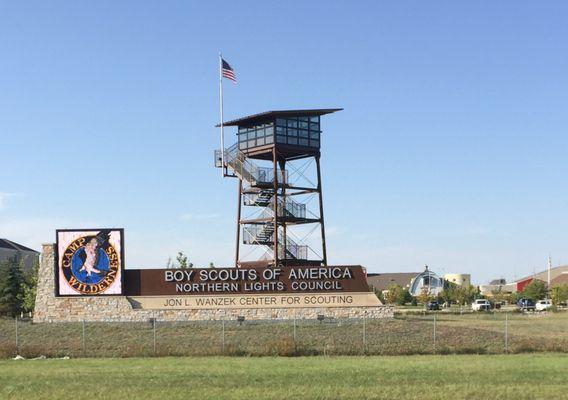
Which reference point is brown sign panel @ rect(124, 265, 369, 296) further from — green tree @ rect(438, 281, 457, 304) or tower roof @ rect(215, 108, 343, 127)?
green tree @ rect(438, 281, 457, 304)

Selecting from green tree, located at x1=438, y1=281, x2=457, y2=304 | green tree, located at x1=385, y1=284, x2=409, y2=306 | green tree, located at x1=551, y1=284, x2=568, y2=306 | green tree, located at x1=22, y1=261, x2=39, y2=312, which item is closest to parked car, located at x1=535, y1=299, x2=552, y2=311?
green tree, located at x1=551, y1=284, x2=568, y2=306

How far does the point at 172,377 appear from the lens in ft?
75.7

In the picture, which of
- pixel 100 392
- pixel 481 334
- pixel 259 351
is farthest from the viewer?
pixel 481 334

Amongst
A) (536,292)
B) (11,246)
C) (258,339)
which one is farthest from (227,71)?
(11,246)

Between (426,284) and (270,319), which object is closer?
(270,319)

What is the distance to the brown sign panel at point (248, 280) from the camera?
46.2 metres

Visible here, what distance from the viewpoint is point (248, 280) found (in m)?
46.4

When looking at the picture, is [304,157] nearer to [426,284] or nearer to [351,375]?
[351,375]

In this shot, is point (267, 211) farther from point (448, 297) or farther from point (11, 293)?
point (448, 297)

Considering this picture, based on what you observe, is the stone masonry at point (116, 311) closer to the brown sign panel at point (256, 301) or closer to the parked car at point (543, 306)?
the brown sign panel at point (256, 301)

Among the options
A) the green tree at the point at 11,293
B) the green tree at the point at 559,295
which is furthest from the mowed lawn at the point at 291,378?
the green tree at the point at 559,295

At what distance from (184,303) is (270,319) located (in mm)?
5042

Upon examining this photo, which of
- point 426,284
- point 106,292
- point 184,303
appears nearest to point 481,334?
point 184,303

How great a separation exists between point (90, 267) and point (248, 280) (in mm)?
9074
